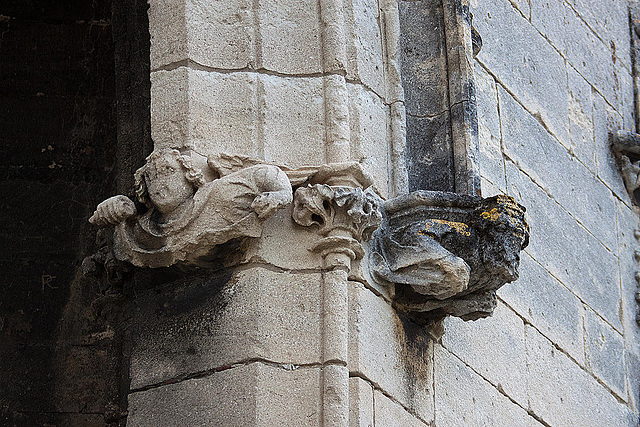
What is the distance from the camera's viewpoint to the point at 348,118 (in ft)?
16.3

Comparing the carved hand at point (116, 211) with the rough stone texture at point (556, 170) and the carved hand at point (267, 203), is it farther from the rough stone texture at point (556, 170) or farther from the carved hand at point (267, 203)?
the rough stone texture at point (556, 170)

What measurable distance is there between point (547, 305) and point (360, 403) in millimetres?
2096

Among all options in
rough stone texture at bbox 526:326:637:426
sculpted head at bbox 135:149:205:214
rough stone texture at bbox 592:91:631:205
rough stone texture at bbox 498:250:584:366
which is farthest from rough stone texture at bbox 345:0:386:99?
rough stone texture at bbox 592:91:631:205

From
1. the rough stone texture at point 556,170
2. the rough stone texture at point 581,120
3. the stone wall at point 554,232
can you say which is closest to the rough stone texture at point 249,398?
the stone wall at point 554,232

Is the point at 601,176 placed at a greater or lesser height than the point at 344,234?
greater

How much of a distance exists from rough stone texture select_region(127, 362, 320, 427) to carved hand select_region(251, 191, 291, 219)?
1.51 feet

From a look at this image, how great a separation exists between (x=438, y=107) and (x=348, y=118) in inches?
25.1

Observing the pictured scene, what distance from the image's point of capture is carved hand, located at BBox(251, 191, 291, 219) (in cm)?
459

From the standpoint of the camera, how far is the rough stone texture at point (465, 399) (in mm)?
5215

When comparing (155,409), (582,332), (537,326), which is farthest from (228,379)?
(582,332)

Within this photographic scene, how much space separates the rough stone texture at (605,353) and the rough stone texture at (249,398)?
8.25 ft

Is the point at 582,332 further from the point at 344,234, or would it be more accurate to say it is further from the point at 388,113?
the point at 344,234

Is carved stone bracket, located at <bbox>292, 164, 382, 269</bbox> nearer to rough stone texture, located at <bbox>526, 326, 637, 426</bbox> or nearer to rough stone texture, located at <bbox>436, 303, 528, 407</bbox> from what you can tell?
rough stone texture, located at <bbox>436, 303, 528, 407</bbox>

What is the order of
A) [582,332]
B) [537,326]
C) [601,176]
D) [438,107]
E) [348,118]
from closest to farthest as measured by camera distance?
1. [348,118]
2. [438,107]
3. [537,326]
4. [582,332]
5. [601,176]
